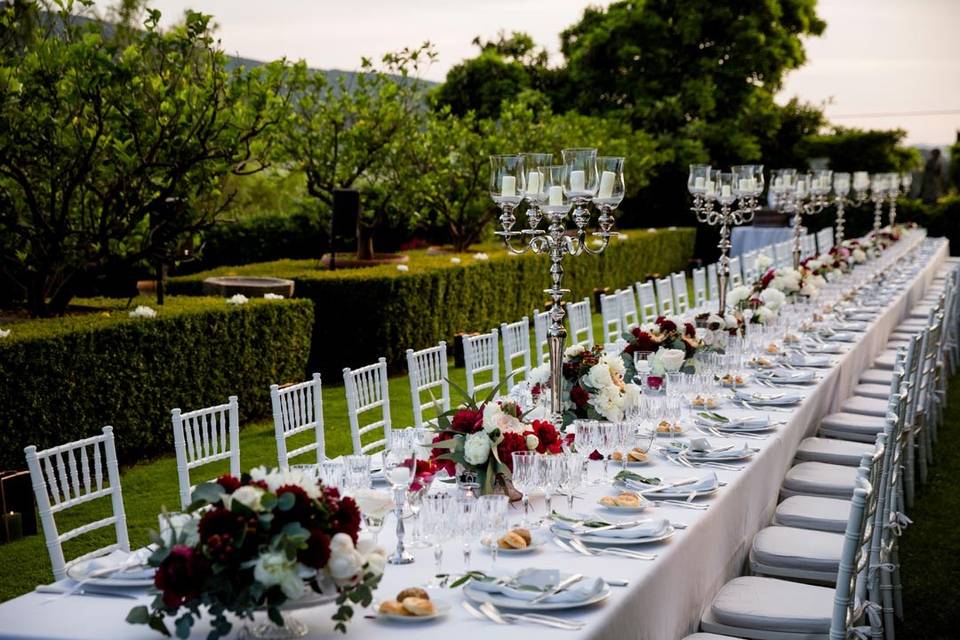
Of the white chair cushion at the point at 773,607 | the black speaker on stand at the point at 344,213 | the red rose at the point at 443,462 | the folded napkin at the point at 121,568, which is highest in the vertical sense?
the black speaker on stand at the point at 344,213

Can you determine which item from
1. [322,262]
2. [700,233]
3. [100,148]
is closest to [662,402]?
[100,148]

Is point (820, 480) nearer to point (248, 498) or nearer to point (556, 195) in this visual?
point (556, 195)

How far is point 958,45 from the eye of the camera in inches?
931

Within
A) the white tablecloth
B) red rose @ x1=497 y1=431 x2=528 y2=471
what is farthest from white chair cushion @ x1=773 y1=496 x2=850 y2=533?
the white tablecloth

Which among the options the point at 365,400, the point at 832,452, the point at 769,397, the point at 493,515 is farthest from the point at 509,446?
the point at 832,452

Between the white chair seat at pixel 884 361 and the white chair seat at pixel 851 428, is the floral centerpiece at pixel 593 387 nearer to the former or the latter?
the white chair seat at pixel 851 428

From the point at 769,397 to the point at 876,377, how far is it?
2997mm

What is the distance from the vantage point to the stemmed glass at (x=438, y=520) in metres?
2.77

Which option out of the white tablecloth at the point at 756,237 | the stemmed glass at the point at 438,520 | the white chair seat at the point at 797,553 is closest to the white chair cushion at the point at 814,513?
the white chair seat at the point at 797,553

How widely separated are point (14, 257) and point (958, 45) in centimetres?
2119

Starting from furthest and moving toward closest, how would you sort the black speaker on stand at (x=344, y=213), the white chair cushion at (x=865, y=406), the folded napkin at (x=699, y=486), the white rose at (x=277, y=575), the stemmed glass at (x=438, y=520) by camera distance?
1. the black speaker on stand at (x=344, y=213)
2. the white chair cushion at (x=865, y=406)
3. the folded napkin at (x=699, y=486)
4. the stemmed glass at (x=438, y=520)
5. the white rose at (x=277, y=575)

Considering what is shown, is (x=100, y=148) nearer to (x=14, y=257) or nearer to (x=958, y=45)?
(x=14, y=257)

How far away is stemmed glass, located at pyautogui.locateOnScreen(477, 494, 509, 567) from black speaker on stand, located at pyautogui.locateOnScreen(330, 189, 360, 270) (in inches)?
335

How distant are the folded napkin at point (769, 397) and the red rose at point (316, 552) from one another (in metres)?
3.31
